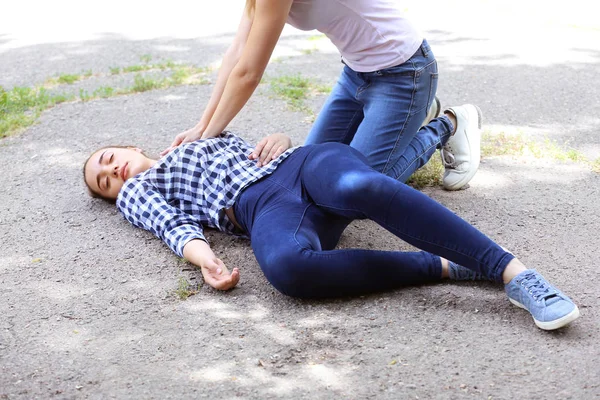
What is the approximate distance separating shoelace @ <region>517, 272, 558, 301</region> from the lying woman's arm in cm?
108

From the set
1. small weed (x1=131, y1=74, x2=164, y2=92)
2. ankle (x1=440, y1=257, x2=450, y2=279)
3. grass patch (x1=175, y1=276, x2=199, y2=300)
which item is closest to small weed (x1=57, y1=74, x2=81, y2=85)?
small weed (x1=131, y1=74, x2=164, y2=92)

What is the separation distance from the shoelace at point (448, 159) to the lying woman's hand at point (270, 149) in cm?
97

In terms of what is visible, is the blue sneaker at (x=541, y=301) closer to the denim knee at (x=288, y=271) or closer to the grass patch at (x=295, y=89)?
the denim knee at (x=288, y=271)

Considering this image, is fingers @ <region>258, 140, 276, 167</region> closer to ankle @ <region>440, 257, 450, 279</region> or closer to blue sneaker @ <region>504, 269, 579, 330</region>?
ankle @ <region>440, 257, 450, 279</region>

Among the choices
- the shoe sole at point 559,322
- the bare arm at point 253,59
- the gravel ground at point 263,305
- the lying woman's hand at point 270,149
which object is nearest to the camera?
the gravel ground at point 263,305

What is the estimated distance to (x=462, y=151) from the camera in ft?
13.2

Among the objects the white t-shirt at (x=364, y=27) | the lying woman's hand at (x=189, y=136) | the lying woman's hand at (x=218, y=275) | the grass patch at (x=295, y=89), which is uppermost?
the white t-shirt at (x=364, y=27)

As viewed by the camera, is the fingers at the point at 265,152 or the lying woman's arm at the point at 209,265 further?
the fingers at the point at 265,152

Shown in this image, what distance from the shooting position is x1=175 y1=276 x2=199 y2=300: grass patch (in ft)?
10.2

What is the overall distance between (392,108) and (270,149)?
592 mm

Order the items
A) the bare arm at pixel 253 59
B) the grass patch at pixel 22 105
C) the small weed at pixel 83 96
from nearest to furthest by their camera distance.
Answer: the bare arm at pixel 253 59 → the grass patch at pixel 22 105 → the small weed at pixel 83 96

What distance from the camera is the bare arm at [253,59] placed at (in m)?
3.18

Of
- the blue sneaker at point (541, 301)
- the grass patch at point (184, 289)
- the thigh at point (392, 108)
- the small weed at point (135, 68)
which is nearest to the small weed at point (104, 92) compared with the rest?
the small weed at point (135, 68)

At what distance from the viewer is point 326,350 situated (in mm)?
2672
